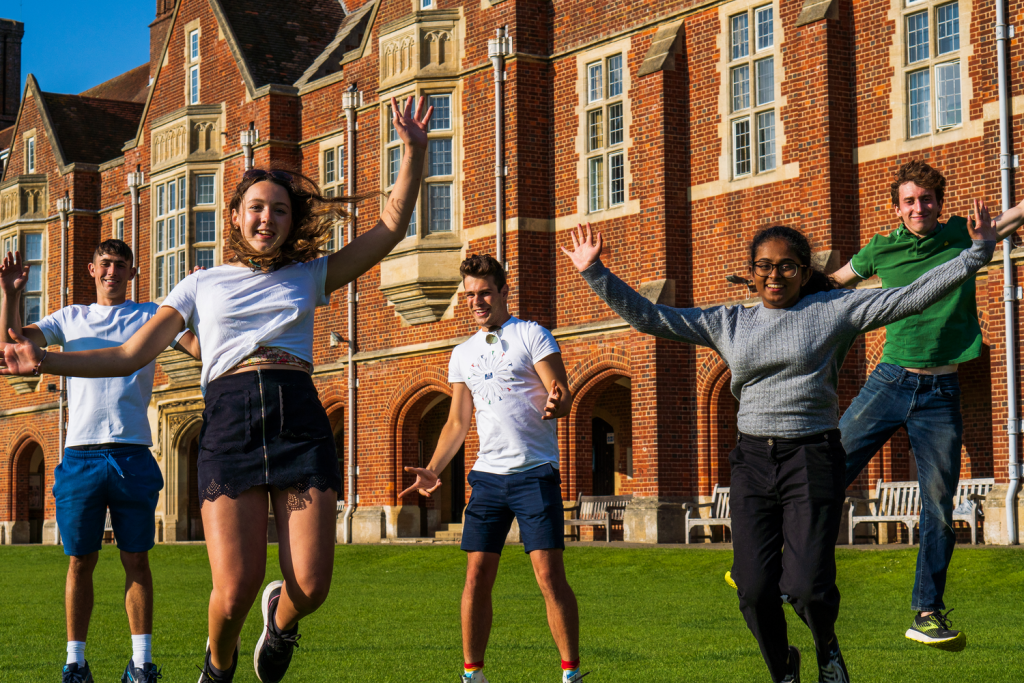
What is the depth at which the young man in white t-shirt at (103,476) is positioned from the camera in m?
6.67

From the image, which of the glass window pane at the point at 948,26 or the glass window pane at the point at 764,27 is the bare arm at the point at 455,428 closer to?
the glass window pane at the point at 948,26

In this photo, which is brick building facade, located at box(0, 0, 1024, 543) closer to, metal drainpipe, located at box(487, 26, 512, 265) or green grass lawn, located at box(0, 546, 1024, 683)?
metal drainpipe, located at box(487, 26, 512, 265)

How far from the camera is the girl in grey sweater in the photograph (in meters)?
5.40

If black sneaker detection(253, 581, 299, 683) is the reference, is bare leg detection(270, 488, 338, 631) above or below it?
above

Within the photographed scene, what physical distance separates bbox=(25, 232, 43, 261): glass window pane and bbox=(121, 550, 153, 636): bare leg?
107 ft

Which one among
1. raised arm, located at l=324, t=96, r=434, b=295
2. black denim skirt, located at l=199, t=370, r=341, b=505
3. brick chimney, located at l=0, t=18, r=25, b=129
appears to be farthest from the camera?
brick chimney, located at l=0, t=18, r=25, b=129

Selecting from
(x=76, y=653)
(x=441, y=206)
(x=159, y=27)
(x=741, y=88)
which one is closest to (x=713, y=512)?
(x=741, y=88)

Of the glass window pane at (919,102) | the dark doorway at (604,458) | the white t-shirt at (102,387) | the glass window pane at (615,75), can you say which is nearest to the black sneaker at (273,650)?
the white t-shirt at (102,387)

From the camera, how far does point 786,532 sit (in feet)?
18.1

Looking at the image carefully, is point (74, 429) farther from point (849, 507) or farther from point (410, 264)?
point (410, 264)

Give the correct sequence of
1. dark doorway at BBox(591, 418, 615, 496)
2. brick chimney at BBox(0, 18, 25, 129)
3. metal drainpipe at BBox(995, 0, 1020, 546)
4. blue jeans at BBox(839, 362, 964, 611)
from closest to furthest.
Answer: blue jeans at BBox(839, 362, 964, 611) < metal drainpipe at BBox(995, 0, 1020, 546) < dark doorway at BBox(591, 418, 615, 496) < brick chimney at BBox(0, 18, 25, 129)

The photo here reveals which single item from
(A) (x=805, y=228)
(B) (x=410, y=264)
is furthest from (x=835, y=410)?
(B) (x=410, y=264)

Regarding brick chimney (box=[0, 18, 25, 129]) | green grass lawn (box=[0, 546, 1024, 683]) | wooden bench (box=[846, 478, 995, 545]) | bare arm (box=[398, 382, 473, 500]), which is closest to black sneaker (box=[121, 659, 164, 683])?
green grass lawn (box=[0, 546, 1024, 683])

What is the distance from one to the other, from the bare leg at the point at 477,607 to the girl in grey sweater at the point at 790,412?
1.39 metres
